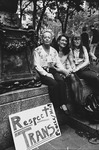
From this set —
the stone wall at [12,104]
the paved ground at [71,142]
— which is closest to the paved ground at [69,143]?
the paved ground at [71,142]

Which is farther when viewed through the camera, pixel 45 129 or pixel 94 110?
pixel 94 110

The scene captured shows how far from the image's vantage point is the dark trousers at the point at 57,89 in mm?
3219

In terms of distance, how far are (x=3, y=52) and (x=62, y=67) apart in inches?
48.6

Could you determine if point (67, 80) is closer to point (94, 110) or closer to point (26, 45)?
point (94, 110)

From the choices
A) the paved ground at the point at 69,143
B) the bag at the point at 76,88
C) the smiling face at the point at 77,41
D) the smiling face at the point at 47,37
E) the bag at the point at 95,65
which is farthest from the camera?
the bag at the point at 95,65

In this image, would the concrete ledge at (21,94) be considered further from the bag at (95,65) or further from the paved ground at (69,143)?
the bag at (95,65)

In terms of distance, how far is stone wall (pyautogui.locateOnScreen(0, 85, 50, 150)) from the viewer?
2781 millimetres

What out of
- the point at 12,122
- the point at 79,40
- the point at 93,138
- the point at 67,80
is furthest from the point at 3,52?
the point at 93,138

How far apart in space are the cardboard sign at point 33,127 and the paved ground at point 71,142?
0.10 meters

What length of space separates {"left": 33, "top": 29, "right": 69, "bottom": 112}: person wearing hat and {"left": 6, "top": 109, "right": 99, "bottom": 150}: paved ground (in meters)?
0.51

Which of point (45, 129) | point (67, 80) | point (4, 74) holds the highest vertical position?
point (4, 74)

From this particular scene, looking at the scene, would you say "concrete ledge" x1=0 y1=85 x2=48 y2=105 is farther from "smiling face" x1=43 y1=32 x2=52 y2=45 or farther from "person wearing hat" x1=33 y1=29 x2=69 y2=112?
"smiling face" x1=43 y1=32 x2=52 y2=45

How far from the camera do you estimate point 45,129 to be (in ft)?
9.93

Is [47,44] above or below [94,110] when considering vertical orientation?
above
